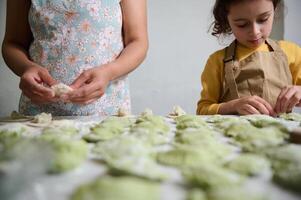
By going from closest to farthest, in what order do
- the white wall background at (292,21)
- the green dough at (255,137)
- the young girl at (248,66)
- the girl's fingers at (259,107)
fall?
1. the green dough at (255,137)
2. the girl's fingers at (259,107)
3. the young girl at (248,66)
4. the white wall background at (292,21)

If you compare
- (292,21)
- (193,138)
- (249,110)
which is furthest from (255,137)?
(292,21)

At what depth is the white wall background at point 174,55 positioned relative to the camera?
5.55 ft

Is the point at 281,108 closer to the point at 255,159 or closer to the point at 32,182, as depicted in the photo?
the point at 255,159

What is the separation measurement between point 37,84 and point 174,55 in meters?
1.11

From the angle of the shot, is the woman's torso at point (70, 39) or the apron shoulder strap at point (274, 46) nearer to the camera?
the woman's torso at point (70, 39)

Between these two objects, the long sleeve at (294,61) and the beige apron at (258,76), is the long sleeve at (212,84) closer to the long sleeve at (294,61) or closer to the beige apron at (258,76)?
the beige apron at (258,76)

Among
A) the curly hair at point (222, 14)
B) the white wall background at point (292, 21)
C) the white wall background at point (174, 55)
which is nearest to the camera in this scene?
the curly hair at point (222, 14)

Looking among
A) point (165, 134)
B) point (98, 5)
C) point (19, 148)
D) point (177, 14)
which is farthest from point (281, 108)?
point (177, 14)

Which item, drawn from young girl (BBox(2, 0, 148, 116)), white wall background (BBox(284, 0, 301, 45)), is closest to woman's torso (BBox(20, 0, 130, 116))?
young girl (BBox(2, 0, 148, 116))

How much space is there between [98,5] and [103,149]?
579 millimetres

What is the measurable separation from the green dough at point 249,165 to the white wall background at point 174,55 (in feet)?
4.45

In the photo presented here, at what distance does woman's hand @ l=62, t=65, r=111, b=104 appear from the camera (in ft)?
2.34

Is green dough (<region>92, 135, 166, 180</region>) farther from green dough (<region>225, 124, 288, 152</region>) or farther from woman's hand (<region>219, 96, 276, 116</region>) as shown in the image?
woman's hand (<region>219, 96, 276, 116</region>)

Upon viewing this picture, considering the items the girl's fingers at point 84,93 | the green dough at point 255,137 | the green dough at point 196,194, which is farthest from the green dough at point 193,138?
the girl's fingers at point 84,93
